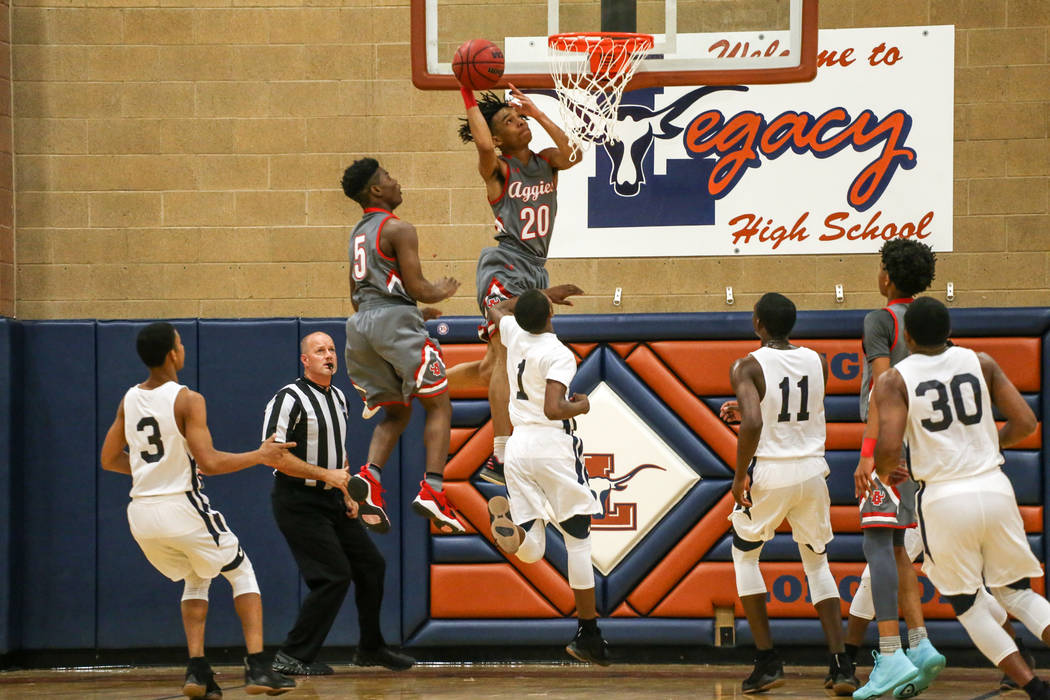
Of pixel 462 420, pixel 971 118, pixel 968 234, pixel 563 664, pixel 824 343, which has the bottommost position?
Result: pixel 563 664

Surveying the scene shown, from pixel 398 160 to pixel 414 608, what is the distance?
3.15 m

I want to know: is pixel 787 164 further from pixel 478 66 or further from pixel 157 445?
pixel 157 445

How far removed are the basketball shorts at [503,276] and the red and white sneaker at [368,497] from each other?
102 centimetres

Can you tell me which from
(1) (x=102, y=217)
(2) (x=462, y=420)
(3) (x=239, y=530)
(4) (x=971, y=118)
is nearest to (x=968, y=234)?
(4) (x=971, y=118)

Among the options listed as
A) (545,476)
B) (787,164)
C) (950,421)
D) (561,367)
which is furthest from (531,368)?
(787,164)

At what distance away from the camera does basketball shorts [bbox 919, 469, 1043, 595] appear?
549cm

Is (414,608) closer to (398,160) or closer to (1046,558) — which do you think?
(398,160)

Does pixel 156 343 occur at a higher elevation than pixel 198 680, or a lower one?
higher

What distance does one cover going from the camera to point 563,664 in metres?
8.86

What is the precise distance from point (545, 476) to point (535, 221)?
1.38 meters

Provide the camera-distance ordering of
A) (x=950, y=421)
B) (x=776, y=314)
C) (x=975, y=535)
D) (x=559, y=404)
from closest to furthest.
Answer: (x=975, y=535) < (x=950, y=421) < (x=559, y=404) < (x=776, y=314)

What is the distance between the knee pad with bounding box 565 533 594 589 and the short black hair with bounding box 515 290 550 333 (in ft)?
3.66

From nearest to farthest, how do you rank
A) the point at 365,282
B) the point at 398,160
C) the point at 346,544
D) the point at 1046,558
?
the point at 365,282, the point at 346,544, the point at 1046,558, the point at 398,160

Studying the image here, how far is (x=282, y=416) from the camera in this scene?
7461 millimetres
